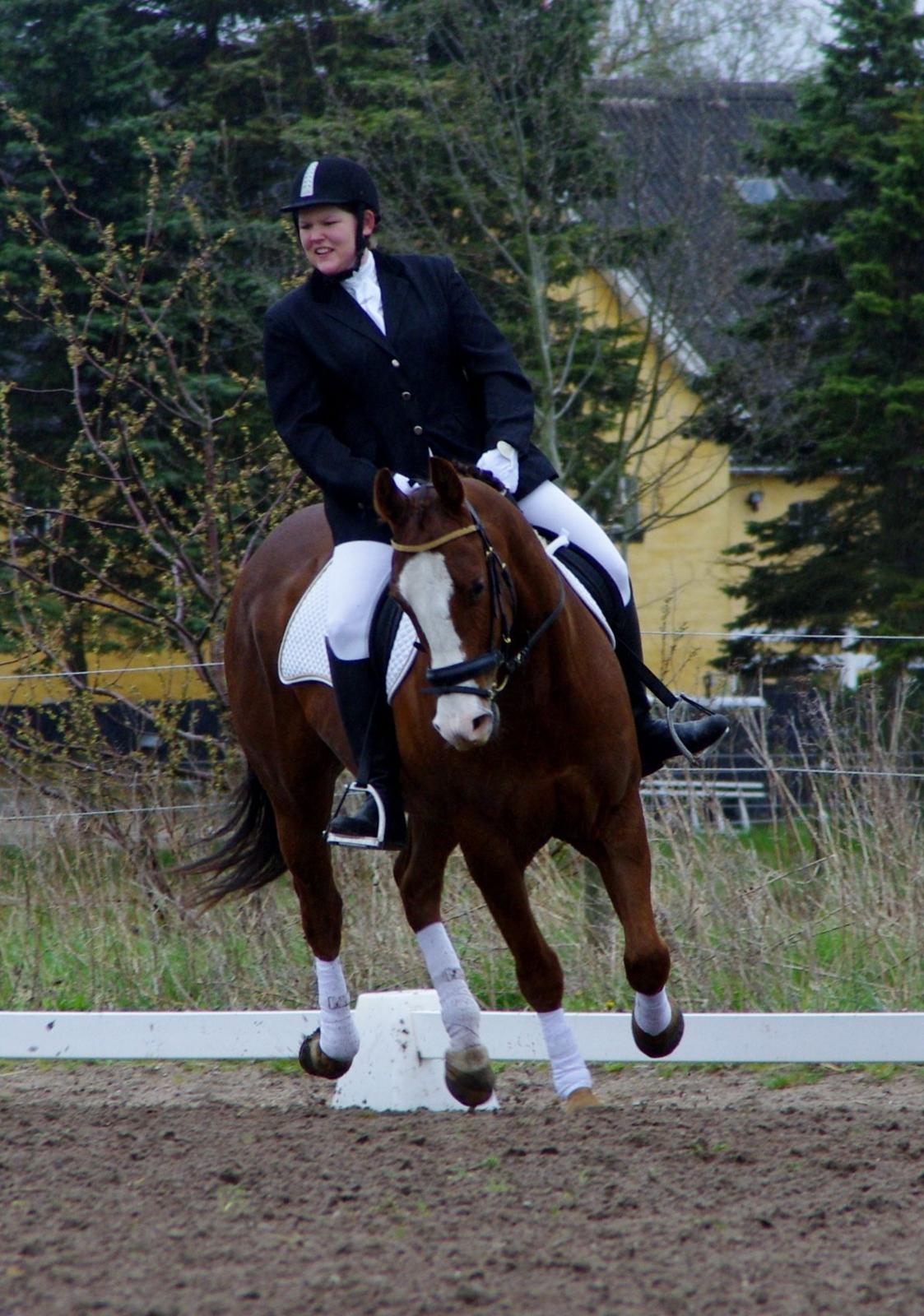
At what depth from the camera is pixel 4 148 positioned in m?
14.4

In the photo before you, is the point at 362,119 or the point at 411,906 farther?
the point at 362,119

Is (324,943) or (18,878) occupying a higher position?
(324,943)

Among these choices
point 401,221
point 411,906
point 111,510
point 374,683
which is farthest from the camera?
point 401,221

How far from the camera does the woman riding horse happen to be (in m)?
5.28

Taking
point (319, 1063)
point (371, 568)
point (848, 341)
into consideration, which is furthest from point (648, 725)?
point (848, 341)

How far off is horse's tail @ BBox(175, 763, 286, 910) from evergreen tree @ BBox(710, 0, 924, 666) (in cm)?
976

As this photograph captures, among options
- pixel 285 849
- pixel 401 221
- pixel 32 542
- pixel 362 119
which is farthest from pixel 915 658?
pixel 285 849

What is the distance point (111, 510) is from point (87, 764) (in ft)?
19.5

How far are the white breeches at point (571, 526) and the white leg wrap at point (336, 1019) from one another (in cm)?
176

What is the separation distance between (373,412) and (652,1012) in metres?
2.06

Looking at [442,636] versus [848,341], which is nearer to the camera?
[442,636]

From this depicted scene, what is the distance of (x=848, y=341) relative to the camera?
16531 mm

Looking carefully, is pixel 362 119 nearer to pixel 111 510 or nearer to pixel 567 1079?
pixel 111 510

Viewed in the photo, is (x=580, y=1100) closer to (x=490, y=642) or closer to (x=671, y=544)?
(x=490, y=642)
